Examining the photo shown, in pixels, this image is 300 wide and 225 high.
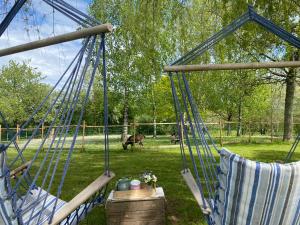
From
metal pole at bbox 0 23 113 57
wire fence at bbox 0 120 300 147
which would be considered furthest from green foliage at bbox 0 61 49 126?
metal pole at bbox 0 23 113 57

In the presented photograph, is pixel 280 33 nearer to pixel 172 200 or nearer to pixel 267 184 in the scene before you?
pixel 267 184

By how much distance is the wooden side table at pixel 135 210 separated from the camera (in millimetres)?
3053

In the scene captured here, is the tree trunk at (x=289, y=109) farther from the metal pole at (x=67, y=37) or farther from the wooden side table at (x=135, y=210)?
the metal pole at (x=67, y=37)

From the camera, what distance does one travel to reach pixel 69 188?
5102mm

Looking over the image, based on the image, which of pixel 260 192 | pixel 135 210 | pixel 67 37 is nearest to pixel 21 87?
pixel 135 210

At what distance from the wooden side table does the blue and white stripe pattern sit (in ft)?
4.06

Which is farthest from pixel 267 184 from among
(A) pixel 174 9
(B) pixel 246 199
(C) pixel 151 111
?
(C) pixel 151 111

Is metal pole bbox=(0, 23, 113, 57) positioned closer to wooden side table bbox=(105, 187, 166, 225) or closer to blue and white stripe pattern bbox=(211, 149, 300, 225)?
blue and white stripe pattern bbox=(211, 149, 300, 225)

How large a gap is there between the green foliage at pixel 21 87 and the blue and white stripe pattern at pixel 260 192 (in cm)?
2529

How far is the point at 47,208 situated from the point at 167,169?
4184mm

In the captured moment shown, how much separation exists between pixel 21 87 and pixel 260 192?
2755cm

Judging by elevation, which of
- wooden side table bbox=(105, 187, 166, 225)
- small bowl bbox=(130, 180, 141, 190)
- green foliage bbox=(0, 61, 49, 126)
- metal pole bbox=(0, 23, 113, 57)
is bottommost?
wooden side table bbox=(105, 187, 166, 225)

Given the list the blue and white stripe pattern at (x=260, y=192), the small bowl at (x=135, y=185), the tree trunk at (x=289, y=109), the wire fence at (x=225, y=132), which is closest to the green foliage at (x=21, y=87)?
the wire fence at (x=225, y=132)

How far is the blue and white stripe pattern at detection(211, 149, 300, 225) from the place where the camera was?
5.78 ft
